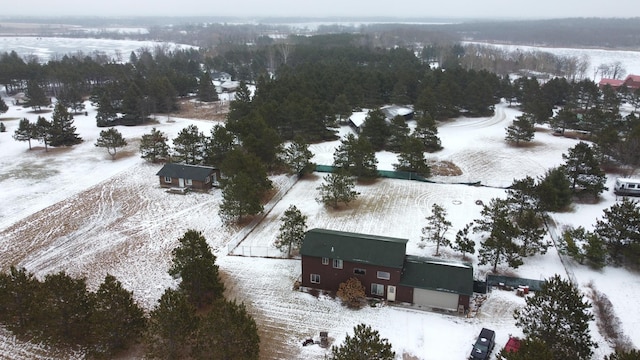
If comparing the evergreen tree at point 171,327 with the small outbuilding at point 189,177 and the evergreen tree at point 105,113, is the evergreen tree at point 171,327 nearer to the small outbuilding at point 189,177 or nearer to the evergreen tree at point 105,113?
the small outbuilding at point 189,177

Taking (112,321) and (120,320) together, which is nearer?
(112,321)

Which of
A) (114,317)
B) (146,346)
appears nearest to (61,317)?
(114,317)

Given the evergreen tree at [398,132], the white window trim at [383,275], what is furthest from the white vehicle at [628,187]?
the white window trim at [383,275]

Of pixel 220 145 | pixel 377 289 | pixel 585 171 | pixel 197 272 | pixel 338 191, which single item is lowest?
pixel 377 289

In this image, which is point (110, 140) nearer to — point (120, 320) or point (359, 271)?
point (120, 320)

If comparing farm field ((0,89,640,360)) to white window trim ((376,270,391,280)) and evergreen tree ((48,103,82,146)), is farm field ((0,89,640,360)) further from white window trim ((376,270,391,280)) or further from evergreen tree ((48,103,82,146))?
white window trim ((376,270,391,280))

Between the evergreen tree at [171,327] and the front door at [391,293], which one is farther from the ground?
the evergreen tree at [171,327]

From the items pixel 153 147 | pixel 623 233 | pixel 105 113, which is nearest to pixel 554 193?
pixel 623 233
